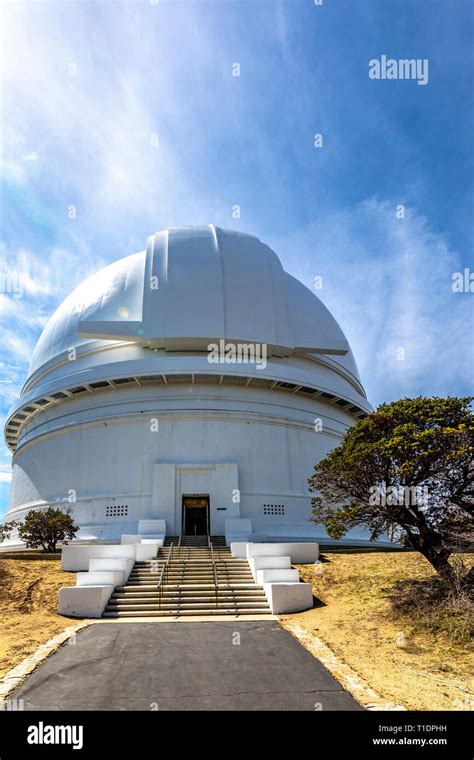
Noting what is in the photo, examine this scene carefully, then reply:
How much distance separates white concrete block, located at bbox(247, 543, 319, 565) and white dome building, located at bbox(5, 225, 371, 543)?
516 cm

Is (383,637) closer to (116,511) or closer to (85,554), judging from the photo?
(85,554)

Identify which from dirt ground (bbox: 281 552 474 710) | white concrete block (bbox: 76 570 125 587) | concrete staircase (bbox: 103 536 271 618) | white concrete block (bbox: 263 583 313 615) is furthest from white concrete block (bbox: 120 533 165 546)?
white concrete block (bbox: 263 583 313 615)

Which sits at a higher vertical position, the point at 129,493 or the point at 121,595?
the point at 129,493

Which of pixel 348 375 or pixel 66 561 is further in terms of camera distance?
pixel 348 375

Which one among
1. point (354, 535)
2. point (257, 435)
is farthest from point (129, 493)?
point (354, 535)

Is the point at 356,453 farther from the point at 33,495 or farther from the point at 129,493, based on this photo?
the point at 33,495

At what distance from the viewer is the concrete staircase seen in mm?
10727

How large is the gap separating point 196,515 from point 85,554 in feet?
25.6

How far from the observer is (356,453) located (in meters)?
11.1

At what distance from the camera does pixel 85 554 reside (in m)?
13.7

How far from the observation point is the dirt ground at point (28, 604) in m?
7.96

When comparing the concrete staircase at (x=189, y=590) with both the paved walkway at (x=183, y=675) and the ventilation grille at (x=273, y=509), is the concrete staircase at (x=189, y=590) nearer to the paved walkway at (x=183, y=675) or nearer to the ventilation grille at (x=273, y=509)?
the paved walkway at (x=183, y=675)
